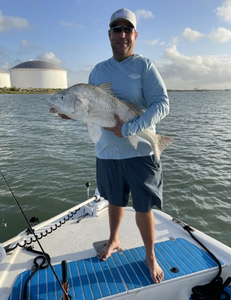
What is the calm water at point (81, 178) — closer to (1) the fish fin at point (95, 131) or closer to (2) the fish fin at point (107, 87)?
(1) the fish fin at point (95, 131)

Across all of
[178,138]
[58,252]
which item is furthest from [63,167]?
[178,138]

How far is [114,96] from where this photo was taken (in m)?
2.65

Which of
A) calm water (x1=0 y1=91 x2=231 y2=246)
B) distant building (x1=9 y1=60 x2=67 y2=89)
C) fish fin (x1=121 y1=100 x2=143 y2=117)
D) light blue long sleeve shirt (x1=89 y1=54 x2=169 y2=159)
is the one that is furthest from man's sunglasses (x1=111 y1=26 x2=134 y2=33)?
distant building (x1=9 y1=60 x2=67 y2=89)

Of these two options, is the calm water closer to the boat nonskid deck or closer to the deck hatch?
the boat nonskid deck

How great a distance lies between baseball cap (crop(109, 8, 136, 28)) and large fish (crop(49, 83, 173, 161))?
28.3 inches

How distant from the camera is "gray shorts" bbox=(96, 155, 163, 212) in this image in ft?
9.14

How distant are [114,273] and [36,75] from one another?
137m

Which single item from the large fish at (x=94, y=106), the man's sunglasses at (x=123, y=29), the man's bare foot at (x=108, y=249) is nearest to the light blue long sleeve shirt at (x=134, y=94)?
the large fish at (x=94, y=106)

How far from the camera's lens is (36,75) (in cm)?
12756

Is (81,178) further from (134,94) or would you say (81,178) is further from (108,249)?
(134,94)

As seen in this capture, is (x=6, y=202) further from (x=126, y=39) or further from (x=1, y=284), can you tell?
(x=126, y=39)

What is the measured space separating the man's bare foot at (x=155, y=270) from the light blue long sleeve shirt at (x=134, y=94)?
4.17 feet

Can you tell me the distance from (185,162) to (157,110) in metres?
8.48

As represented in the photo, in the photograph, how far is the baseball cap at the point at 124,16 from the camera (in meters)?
2.64
